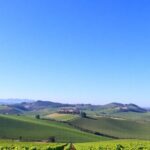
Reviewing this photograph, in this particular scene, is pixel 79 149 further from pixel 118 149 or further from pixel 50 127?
pixel 50 127

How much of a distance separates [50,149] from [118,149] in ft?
35.1

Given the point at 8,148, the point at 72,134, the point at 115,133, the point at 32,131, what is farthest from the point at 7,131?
the point at 8,148

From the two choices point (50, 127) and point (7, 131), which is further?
point (50, 127)

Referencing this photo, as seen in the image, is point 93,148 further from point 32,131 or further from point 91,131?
point 91,131

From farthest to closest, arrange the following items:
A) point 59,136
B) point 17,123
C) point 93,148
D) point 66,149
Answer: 1. point 17,123
2. point 59,136
3. point 66,149
4. point 93,148

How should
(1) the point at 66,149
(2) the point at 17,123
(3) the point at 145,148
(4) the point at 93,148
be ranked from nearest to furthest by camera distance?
(3) the point at 145,148 → (4) the point at 93,148 → (1) the point at 66,149 → (2) the point at 17,123

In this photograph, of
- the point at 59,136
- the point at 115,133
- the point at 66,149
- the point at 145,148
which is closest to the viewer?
the point at 145,148

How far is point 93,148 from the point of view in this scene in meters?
53.5

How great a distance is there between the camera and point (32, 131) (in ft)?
548

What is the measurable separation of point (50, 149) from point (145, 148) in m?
14.4

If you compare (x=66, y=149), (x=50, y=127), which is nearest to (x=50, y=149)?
(x=66, y=149)

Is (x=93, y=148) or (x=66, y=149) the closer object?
(x=93, y=148)

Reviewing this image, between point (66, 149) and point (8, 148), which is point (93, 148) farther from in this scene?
point (8, 148)

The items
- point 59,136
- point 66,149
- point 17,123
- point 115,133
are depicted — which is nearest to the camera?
point 66,149
